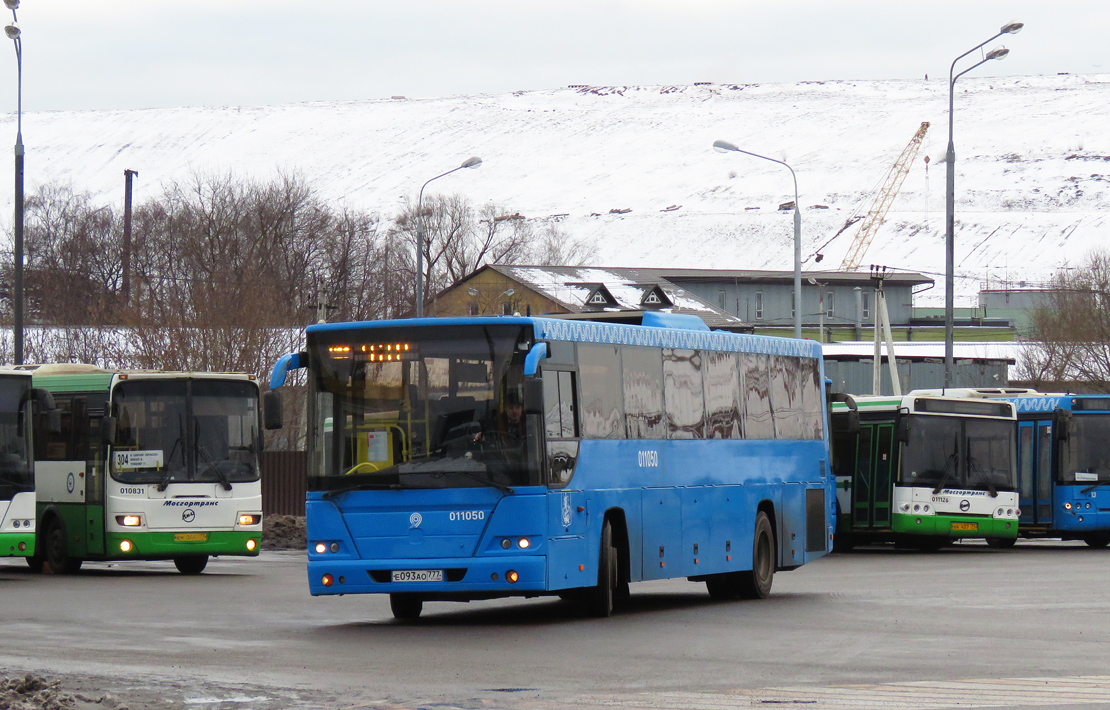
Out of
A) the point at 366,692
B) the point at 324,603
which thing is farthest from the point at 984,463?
the point at 366,692

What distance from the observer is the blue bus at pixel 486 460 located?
601 inches

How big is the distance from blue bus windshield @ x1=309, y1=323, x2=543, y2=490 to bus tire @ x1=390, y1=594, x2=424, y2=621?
5.12ft

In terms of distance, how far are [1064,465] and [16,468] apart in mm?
18921

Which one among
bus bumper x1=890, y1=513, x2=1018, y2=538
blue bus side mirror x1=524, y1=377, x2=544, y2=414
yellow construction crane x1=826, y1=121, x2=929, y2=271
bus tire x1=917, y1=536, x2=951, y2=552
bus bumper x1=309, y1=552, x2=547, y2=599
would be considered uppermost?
yellow construction crane x1=826, y1=121, x2=929, y2=271

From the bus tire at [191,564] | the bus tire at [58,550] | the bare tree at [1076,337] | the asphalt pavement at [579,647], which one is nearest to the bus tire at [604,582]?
the asphalt pavement at [579,647]

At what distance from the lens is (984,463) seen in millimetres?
30531

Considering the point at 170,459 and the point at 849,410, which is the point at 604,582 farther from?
the point at 170,459

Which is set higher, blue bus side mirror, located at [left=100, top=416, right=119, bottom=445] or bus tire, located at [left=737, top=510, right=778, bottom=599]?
blue bus side mirror, located at [left=100, top=416, right=119, bottom=445]

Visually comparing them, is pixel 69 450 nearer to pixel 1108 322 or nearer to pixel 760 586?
pixel 760 586

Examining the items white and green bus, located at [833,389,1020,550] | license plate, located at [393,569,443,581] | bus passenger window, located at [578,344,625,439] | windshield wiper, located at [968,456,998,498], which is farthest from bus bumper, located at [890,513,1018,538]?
license plate, located at [393,569,443,581]

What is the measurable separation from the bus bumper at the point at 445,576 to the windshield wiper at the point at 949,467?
16272 millimetres

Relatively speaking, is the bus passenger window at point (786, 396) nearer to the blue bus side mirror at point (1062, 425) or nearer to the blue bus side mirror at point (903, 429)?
the blue bus side mirror at point (903, 429)

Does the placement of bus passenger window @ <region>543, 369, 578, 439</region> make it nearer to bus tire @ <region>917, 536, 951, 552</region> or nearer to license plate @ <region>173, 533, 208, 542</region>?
license plate @ <region>173, 533, 208, 542</region>

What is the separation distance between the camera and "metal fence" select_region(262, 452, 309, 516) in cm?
4153
